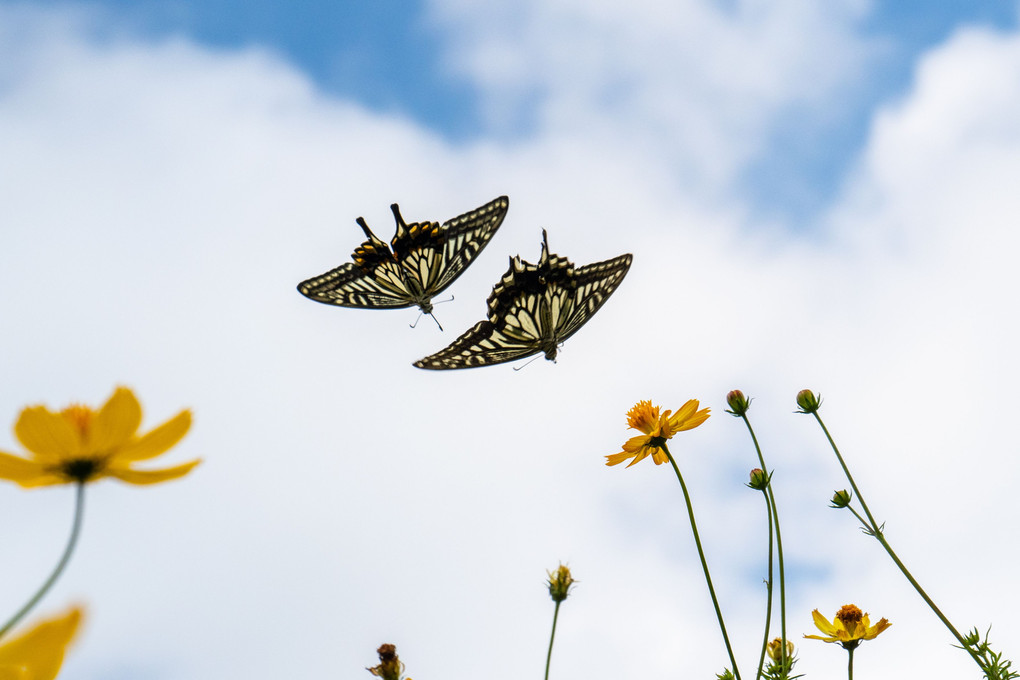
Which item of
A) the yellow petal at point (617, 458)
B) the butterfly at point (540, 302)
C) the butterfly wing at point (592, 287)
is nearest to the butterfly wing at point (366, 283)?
the butterfly at point (540, 302)

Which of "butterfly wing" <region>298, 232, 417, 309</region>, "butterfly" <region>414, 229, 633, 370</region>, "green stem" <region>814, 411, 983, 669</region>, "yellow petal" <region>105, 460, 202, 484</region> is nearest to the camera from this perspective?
"yellow petal" <region>105, 460, 202, 484</region>

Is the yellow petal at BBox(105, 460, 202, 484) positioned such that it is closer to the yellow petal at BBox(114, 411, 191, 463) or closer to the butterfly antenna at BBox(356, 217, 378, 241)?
the yellow petal at BBox(114, 411, 191, 463)

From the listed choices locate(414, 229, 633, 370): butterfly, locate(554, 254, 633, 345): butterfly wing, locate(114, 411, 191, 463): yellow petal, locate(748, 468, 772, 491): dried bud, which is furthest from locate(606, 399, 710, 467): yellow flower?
locate(114, 411, 191, 463): yellow petal

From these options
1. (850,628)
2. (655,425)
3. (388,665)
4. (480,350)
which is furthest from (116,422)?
(480,350)

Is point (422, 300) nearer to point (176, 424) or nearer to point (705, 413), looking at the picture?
point (705, 413)

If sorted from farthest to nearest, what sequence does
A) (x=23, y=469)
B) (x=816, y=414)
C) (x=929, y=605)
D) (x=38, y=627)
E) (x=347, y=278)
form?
(x=347, y=278) < (x=816, y=414) < (x=929, y=605) < (x=23, y=469) < (x=38, y=627)

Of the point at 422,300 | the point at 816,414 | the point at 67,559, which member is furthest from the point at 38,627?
the point at 422,300
